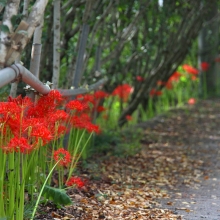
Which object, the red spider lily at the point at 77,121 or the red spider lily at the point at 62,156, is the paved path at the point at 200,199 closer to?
the red spider lily at the point at 77,121

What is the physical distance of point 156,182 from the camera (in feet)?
17.7

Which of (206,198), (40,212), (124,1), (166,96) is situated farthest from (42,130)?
(166,96)

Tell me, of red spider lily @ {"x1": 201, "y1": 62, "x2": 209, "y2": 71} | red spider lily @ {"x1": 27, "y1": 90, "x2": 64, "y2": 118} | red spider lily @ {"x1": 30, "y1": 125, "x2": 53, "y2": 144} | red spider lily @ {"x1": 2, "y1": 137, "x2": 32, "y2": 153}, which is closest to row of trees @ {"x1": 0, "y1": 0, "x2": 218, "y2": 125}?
red spider lily @ {"x1": 27, "y1": 90, "x2": 64, "y2": 118}

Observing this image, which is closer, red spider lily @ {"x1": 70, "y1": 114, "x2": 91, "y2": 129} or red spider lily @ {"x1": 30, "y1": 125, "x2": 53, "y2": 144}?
red spider lily @ {"x1": 30, "y1": 125, "x2": 53, "y2": 144}

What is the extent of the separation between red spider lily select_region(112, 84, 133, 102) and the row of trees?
0.32ft

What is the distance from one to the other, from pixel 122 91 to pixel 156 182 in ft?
12.9

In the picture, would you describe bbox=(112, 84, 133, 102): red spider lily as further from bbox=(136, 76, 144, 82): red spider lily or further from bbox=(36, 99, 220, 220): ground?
bbox=(36, 99, 220, 220): ground

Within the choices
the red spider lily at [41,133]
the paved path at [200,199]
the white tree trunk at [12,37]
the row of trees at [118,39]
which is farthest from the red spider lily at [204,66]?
the red spider lily at [41,133]

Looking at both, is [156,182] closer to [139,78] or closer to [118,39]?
[118,39]

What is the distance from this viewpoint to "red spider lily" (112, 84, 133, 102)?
9000mm

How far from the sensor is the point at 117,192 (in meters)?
4.76

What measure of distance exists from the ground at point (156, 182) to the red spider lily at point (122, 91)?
32.7 inches

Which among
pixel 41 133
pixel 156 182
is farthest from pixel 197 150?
pixel 41 133

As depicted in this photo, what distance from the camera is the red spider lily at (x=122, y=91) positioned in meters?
9.00
